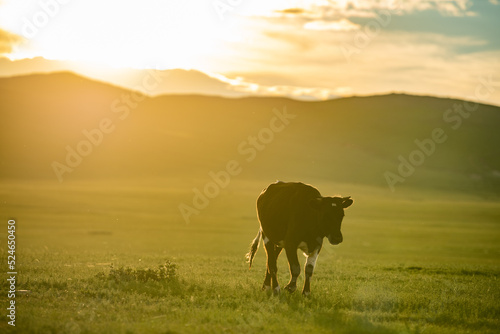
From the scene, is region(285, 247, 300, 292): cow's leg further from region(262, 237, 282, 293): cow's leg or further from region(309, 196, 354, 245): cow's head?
region(309, 196, 354, 245): cow's head

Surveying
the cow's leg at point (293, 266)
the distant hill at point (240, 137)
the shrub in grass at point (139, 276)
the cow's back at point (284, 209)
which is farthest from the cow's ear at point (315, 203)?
the distant hill at point (240, 137)

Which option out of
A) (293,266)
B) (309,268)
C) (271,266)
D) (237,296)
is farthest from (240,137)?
(237,296)

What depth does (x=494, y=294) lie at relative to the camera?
13820mm

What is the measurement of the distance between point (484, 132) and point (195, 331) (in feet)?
581

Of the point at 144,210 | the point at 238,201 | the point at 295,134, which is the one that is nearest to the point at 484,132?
the point at 295,134

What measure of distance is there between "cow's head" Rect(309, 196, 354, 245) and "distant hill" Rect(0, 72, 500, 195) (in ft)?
279

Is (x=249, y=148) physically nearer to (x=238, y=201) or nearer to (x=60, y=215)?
(x=238, y=201)

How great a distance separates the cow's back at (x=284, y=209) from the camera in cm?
1245

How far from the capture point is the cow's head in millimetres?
12023

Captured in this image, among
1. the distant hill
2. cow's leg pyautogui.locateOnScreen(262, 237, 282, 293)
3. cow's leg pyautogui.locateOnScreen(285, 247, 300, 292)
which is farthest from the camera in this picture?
the distant hill

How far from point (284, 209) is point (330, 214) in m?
1.22

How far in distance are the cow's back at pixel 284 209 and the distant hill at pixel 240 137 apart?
83.3m

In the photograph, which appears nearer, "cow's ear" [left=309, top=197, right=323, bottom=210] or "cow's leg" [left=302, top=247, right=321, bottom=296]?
"cow's ear" [left=309, top=197, right=323, bottom=210]

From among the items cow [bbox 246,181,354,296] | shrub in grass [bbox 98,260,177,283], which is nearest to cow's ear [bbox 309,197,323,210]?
cow [bbox 246,181,354,296]
